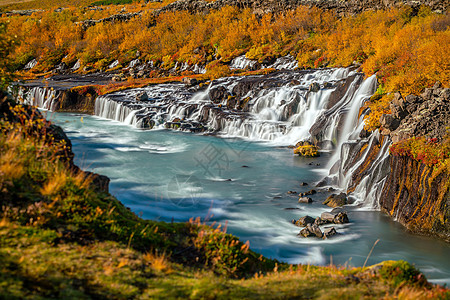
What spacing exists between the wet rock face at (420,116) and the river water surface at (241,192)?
3783 mm

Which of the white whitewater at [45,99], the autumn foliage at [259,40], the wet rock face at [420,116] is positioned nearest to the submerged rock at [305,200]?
the wet rock face at [420,116]

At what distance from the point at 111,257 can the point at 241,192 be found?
453 inches

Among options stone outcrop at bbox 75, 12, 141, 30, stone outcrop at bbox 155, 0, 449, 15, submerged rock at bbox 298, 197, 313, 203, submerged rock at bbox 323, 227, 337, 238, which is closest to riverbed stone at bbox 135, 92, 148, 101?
submerged rock at bbox 298, 197, 313, 203

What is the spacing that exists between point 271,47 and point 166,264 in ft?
151

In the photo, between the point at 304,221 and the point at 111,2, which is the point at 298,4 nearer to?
the point at 304,221

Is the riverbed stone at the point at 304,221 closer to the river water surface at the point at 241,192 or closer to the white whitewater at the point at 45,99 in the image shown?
the river water surface at the point at 241,192

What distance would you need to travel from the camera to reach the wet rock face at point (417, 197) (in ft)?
39.4

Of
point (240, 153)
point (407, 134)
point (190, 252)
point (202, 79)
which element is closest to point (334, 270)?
point (190, 252)

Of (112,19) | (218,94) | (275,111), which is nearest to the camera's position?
(275,111)

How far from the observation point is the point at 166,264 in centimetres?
→ 507

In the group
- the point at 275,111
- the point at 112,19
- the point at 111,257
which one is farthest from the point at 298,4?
the point at 111,257

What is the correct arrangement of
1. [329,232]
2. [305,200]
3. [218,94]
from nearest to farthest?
[329,232] < [305,200] < [218,94]

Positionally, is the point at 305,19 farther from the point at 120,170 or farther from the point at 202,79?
the point at 120,170

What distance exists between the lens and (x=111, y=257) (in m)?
4.83
